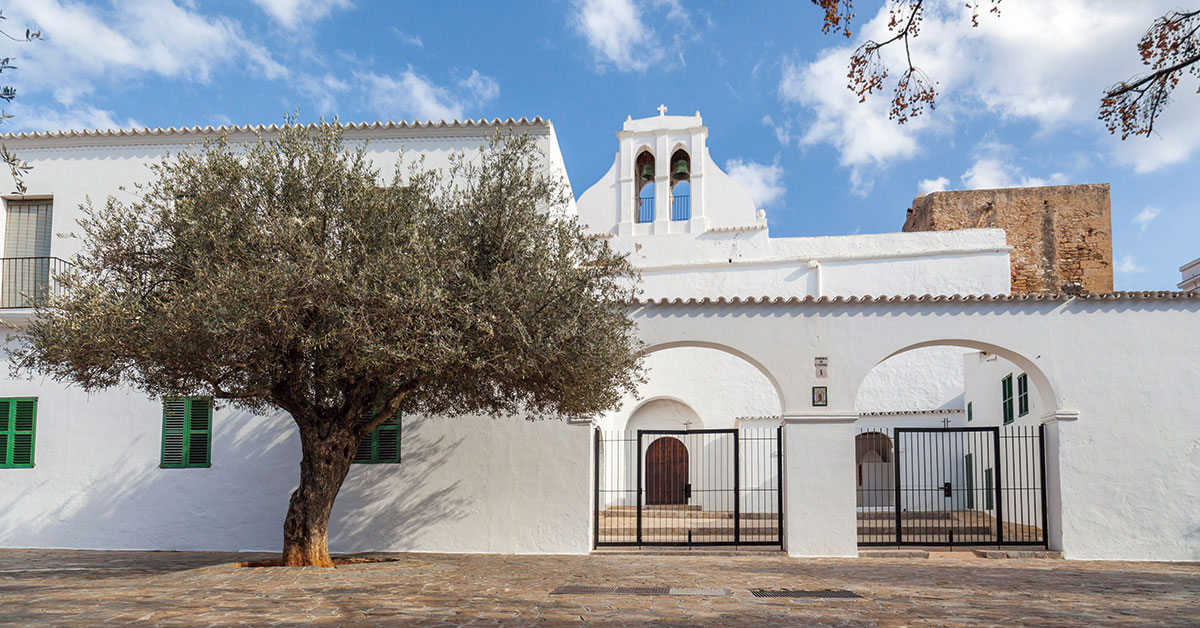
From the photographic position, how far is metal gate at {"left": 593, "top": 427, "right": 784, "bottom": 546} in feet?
59.4

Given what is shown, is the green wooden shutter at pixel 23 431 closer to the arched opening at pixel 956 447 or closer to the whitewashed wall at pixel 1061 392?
the whitewashed wall at pixel 1061 392

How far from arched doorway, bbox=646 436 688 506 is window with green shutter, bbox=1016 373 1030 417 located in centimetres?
809

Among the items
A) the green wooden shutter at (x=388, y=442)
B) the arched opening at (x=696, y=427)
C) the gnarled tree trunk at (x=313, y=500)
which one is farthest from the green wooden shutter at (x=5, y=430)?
the arched opening at (x=696, y=427)

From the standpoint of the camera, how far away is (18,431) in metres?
15.9

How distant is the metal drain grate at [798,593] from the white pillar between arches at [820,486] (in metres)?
3.91

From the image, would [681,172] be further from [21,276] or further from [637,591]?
[637,591]

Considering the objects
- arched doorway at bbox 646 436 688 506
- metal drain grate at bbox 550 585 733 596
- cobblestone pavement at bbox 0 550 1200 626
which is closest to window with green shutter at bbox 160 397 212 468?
cobblestone pavement at bbox 0 550 1200 626

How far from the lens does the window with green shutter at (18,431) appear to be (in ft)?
52.1

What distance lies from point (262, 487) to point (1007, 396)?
1363 cm

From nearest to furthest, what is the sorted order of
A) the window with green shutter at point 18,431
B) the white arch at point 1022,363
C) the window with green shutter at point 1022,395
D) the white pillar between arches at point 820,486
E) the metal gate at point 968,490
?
1. the white pillar between arches at point 820,486
2. the white arch at point 1022,363
3. the metal gate at point 968,490
4. the window with green shutter at point 18,431
5. the window with green shutter at point 1022,395

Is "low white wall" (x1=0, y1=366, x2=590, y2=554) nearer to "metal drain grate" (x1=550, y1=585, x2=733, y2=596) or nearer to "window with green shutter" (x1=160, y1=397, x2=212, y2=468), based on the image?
"window with green shutter" (x1=160, y1=397, x2=212, y2=468)

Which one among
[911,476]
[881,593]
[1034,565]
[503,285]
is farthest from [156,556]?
[911,476]

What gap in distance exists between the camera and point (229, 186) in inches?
429

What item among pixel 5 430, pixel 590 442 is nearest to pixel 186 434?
pixel 5 430
